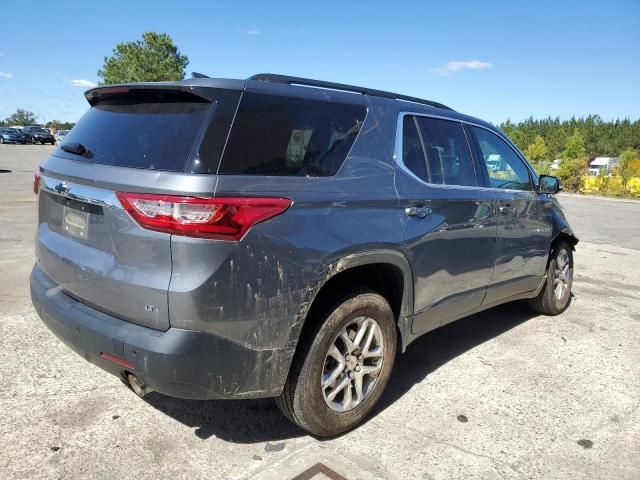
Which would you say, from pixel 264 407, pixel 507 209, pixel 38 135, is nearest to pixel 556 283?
pixel 507 209

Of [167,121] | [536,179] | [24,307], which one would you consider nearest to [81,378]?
[24,307]

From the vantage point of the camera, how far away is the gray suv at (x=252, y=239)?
7.46 feet

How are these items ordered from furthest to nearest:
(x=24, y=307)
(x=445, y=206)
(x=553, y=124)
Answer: (x=553, y=124)
(x=24, y=307)
(x=445, y=206)

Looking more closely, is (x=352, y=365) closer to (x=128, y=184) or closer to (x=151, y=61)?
(x=128, y=184)

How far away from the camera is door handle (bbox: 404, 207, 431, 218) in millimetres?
3127

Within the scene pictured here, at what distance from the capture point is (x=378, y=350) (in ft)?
10.2

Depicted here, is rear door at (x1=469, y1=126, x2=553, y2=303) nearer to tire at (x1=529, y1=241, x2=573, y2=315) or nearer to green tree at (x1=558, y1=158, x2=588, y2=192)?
tire at (x1=529, y1=241, x2=573, y2=315)

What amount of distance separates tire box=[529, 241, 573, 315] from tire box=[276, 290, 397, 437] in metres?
2.60

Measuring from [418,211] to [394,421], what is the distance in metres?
1.28

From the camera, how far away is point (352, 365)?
2967 mm

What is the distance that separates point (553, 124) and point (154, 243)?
136m

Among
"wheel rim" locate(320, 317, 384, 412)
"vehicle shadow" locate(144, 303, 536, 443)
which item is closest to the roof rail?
"wheel rim" locate(320, 317, 384, 412)

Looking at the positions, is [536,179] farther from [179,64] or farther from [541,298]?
[179,64]

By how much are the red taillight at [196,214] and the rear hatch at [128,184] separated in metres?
0.04
